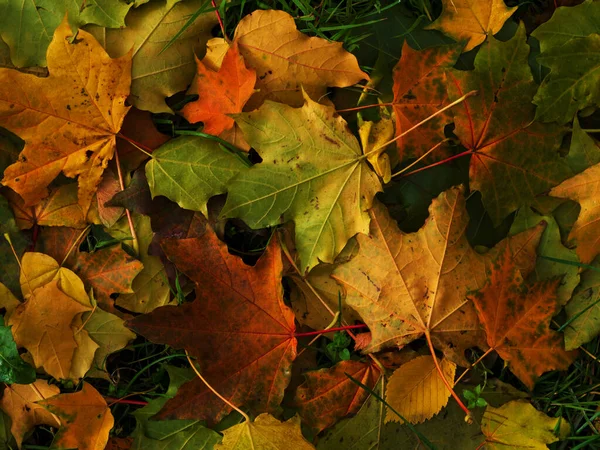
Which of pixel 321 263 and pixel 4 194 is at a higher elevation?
pixel 4 194

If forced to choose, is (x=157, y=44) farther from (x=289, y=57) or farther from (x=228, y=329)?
(x=228, y=329)

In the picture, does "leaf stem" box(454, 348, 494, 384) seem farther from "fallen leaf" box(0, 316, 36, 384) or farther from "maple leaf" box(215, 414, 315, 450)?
"fallen leaf" box(0, 316, 36, 384)

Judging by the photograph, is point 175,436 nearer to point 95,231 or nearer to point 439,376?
point 95,231

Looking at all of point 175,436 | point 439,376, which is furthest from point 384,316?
point 175,436

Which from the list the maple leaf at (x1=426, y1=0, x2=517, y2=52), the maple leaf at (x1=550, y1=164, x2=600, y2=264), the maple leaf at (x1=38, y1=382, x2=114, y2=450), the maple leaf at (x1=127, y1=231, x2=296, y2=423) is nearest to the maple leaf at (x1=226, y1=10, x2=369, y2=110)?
the maple leaf at (x1=426, y1=0, x2=517, y2=52)

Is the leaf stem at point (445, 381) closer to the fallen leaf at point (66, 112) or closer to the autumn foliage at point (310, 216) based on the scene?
the autumn foliage at point (310, 216)
